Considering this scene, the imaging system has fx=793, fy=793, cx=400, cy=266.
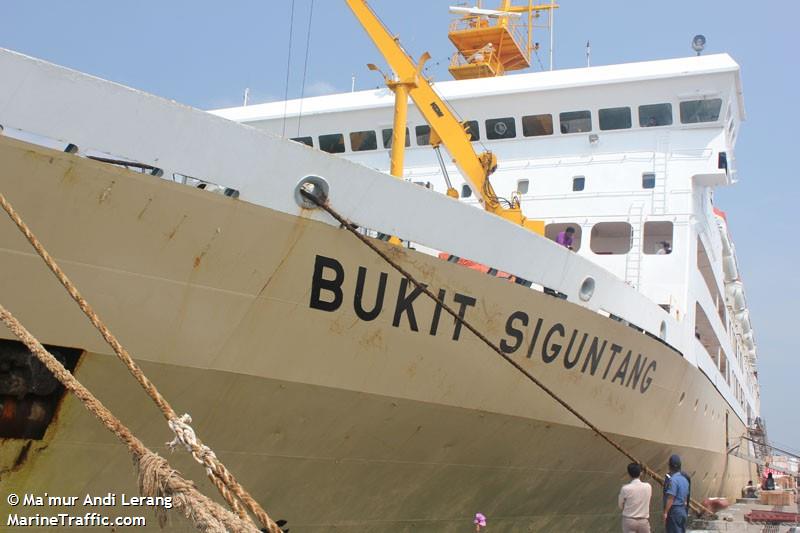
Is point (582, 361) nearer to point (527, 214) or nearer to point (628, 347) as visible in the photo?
point (628, 347)

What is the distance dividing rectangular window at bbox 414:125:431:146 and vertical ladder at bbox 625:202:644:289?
3.62 metres

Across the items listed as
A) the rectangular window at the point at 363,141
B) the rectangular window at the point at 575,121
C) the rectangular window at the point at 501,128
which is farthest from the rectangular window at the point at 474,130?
the rectangular window at the point at 363,141

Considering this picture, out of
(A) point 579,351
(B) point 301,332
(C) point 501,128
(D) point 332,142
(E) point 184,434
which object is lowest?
(E) point 184,434

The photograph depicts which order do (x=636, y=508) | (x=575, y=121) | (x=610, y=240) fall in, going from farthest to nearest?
(x=610, y=240), (x=575, y=121), (x=636, y=508)

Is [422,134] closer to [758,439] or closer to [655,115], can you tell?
[655,115]

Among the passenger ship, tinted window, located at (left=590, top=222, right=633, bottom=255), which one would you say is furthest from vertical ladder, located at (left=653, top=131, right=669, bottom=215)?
the passenger ship

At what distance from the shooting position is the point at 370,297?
6.62 m

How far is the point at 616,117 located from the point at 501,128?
1.89 meters

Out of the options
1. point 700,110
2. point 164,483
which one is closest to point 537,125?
point 700,110

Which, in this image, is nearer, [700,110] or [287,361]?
[287,361]

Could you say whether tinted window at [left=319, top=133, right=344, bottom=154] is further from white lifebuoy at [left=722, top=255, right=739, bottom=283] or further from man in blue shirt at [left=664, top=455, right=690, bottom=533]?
white lifebuoy at [left=722, top=255, right=739, bottom=283]

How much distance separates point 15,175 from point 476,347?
421 centimetres

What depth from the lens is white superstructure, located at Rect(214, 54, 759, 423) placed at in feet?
40.1

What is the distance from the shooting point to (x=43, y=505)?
5660 millimetres
